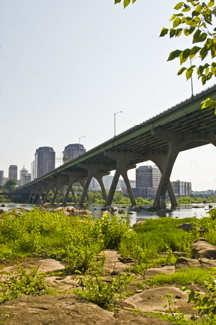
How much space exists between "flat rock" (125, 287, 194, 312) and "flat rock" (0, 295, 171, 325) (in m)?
0.73

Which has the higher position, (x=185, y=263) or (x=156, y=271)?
(x=185, y=263)

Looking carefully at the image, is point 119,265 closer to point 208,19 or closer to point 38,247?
point 38,247

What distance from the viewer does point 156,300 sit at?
5594 mm

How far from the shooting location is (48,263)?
8680 millimetres

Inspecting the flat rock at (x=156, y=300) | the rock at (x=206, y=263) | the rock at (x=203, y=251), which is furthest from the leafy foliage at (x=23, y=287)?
the rock at (x=203, y=251)

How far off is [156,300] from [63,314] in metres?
2.07

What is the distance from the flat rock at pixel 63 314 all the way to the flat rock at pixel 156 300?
73cm

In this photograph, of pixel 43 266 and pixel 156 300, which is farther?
pixel 43 266

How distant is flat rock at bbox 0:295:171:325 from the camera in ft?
13.2

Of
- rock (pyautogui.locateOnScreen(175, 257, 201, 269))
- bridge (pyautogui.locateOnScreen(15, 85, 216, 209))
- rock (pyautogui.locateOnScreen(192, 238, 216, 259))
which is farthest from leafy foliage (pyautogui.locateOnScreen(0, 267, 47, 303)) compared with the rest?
bridge (pyautogui.locateOnScreen(15, 85, 216, 209))

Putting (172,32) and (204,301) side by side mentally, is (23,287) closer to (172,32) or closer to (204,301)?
(204,301)

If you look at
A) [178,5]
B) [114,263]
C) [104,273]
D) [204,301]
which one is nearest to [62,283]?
[104,273]

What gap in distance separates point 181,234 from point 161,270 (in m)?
4.62

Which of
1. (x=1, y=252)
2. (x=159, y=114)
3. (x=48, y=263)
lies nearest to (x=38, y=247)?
(x=1, y=252)
